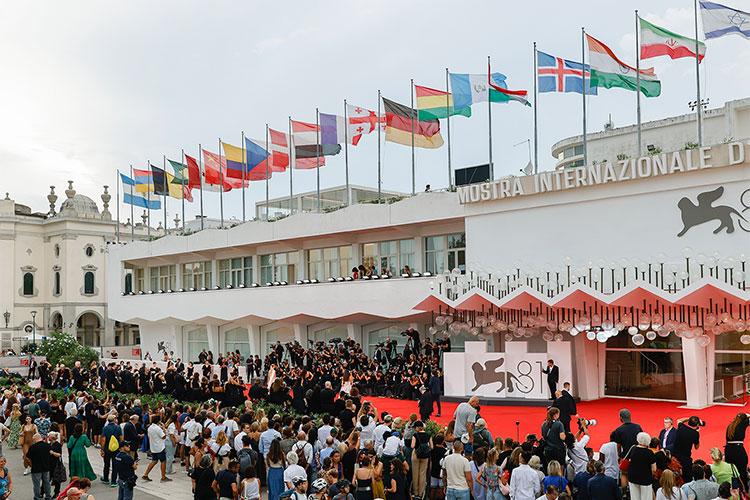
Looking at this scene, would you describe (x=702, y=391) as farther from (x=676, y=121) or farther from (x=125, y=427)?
(x=676, y=121)

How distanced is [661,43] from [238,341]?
27904 mm

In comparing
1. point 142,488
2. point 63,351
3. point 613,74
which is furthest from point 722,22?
point 63,351

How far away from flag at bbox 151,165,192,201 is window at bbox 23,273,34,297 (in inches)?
1249

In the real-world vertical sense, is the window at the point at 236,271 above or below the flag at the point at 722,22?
below

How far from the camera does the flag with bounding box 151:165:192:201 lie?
39438mm

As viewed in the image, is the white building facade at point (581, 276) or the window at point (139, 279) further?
the window at point (139, 279)

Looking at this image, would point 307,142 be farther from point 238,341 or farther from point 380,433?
point 380,433

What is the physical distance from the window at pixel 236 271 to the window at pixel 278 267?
1.19 meters

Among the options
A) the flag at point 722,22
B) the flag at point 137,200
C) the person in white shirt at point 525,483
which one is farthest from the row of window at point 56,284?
the person in white shirt at point 525,483

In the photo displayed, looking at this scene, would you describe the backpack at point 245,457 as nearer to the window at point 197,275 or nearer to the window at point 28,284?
the window at point 197,275

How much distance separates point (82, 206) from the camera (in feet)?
229

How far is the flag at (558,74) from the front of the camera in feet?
82.5

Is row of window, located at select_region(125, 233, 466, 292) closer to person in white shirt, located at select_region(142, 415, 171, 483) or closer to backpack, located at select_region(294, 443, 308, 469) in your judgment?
Answer: person in white shirt, located at select_region(142, 415, 171, 483)

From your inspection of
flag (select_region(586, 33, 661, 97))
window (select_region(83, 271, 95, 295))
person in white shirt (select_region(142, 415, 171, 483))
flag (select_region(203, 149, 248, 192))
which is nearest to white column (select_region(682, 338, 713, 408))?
flag (select_region(586, 33, 661, 97))
